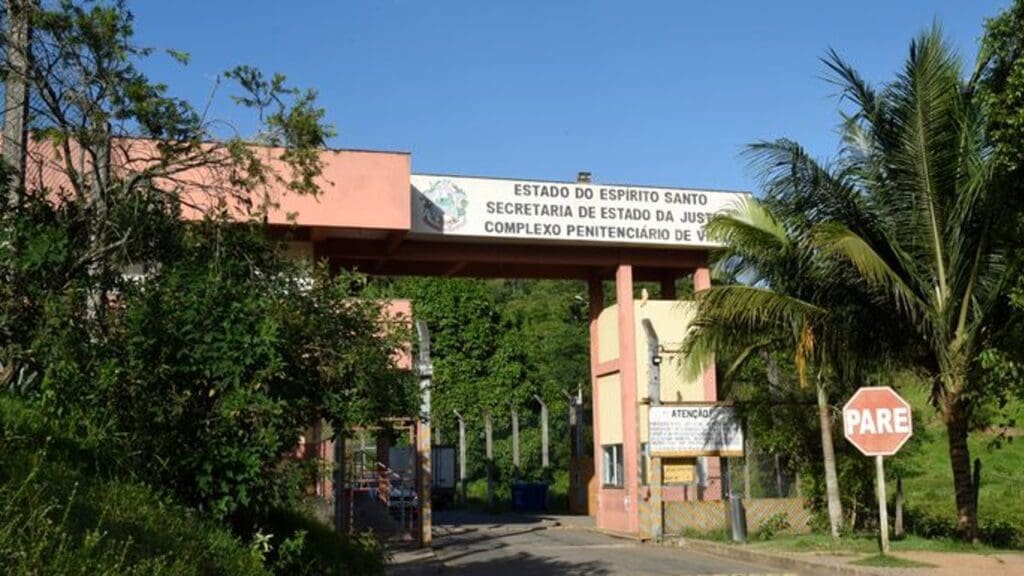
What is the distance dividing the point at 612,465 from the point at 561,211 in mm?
6956

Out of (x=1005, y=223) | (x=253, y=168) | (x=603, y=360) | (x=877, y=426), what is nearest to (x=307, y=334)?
(x=253, y=168)

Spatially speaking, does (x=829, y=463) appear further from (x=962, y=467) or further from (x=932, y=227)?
(x=932, y=227)

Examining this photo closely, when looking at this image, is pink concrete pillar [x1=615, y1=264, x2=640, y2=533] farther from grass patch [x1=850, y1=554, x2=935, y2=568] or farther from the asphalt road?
grass patch [x1=850, y1=554, x2=935, y2=568]

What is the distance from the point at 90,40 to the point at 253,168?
207 centimetres

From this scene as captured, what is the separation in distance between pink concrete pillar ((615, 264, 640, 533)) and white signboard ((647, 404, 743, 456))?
2398 mm

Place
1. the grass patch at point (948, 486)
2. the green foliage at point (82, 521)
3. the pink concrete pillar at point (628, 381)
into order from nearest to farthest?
1. the green foliage at point (82, 521)
2. the grass patch at point (948, 486)
3. the pink concrete pillar at point (628, 381)

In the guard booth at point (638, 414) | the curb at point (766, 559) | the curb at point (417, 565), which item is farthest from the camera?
the guard booth at point (638, 414)

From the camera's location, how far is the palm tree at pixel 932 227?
1669cm

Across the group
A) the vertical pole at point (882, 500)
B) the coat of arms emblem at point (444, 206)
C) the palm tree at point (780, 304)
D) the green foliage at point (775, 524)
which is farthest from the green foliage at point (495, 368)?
the vertical pole at point (882, 500)

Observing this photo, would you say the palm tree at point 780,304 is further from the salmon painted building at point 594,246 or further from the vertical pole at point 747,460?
the salmon painted building at point 594,246

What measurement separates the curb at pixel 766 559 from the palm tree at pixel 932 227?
3.33 m

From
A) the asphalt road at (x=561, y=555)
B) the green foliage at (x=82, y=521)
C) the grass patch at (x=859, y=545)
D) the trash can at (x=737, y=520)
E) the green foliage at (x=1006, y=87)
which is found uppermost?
the green foliage at (x=1006, y=87)

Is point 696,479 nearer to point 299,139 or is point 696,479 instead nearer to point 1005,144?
point 1005,144

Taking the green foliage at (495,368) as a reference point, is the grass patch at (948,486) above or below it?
below
